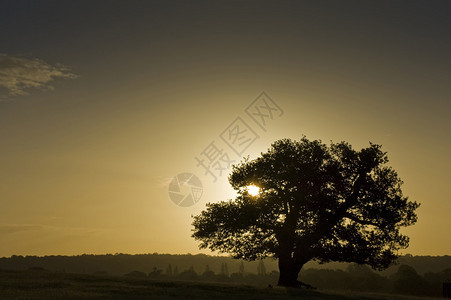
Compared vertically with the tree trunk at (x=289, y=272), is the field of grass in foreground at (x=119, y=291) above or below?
below

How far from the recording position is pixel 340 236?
1761 inches

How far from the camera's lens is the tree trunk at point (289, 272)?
45688mm

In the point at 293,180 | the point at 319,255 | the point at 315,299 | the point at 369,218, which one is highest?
the point at 293,180

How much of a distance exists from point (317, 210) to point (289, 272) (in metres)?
6.89

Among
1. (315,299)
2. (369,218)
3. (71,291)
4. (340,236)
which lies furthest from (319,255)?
(71,291)

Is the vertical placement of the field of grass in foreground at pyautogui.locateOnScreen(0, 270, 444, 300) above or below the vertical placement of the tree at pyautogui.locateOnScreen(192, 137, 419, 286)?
below

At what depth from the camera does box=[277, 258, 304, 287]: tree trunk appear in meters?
45.7

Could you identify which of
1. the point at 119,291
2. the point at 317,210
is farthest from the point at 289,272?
the point at 119,291

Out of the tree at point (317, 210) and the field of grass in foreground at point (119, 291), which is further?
the tree at point (317, 210)

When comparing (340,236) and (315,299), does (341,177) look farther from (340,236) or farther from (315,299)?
(315,299)

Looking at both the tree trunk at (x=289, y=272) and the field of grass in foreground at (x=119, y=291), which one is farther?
the tree trunk at (x=289, y=272)

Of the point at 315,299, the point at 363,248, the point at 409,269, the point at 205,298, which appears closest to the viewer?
the point at 205,298

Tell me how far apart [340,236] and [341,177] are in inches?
225

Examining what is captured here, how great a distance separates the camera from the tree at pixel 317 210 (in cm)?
4475
